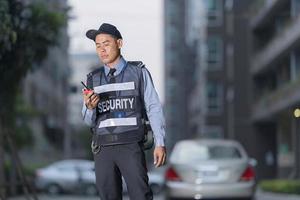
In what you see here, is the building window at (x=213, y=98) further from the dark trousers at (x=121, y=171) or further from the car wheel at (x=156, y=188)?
the dark trousers at (x=121, y=171)

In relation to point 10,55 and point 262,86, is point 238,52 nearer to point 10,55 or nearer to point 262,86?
point 262,86

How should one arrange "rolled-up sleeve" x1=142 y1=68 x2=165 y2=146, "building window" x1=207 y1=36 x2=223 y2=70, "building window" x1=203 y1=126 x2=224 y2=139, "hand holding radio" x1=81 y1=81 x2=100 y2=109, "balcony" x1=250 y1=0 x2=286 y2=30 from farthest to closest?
"building window" x1=203 y1=126 x2=224 y2=139 < "building window" x1=207 y1=36 x2=223 y2=70 < "balcony" x1=250 y1=0 x2=286 y2=30 < "rolled-up sleeve" x1=142 y1=68 x2=165 y2=146 < "hand holding radio" x1=81 y1=81 x2=100 y2=109

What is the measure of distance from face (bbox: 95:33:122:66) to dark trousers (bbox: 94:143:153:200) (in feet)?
2.18

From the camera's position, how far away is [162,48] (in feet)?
329

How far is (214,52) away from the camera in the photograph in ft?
203

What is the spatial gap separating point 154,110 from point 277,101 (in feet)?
102

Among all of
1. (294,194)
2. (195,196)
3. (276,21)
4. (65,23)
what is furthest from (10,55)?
(276,21)

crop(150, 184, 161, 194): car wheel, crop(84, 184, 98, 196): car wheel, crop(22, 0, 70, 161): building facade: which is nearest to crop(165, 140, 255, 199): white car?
crop(84, 184, 98, 196): car wheel

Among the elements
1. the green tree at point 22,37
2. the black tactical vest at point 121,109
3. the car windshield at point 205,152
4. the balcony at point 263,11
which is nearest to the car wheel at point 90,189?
the balcony at point 263,11

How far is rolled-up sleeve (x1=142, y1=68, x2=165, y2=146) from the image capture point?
5.70 metres

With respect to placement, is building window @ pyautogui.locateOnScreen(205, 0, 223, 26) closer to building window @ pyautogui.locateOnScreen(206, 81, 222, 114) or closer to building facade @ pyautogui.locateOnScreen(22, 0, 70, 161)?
building window @ pyautogui.locateOnScreen(206, 81, 222, 114)

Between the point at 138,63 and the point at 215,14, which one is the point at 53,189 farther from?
the point at 215,14

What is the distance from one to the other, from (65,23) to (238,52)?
4522 cm

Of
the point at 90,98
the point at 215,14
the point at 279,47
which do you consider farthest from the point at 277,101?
the point at 90,98
